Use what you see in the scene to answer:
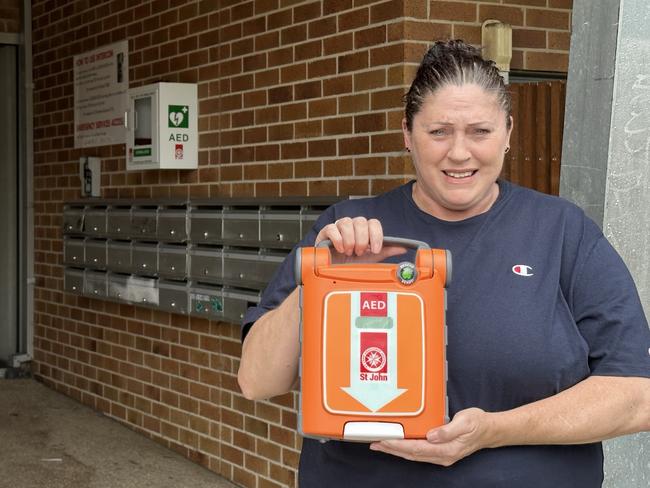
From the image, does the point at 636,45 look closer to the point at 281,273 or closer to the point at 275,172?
the point at 281,273

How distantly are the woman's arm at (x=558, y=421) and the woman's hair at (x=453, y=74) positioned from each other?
1.74 feet

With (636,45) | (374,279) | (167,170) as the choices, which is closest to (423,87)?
(374,279)

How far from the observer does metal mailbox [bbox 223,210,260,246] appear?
581 centimetres

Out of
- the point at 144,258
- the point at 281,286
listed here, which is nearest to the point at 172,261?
the point at 144,258

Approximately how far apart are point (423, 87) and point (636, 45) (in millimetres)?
952

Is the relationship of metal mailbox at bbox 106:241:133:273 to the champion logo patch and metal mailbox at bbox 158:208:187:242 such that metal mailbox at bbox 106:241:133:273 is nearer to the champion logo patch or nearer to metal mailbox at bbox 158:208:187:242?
→ metal mailbox at bbox 158:208:187:242

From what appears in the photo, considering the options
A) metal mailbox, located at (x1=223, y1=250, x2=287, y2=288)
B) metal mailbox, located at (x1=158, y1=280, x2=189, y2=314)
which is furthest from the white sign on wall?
metal mailbox, located at (x1=223, y1=250, x2=287, y2=288)

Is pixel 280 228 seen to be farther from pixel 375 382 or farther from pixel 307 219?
pixel 375 382

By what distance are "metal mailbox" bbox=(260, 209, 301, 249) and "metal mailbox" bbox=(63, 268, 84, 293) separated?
2482 millimetres

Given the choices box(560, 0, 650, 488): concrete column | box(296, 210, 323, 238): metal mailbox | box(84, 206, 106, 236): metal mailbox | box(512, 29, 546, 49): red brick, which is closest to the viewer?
box(560, 0, 650, 488): concrete column

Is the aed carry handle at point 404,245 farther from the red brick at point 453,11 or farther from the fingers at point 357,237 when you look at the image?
the red brick at point 453,11

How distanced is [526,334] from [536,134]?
9.82 feet

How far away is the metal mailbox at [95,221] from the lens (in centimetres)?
747

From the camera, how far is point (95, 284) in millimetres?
7598
